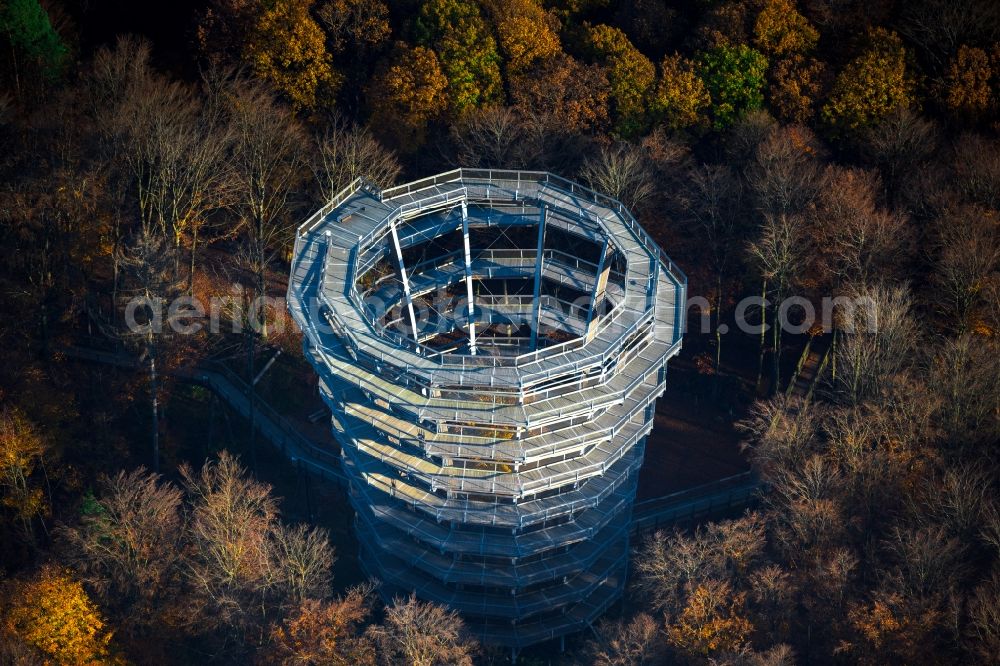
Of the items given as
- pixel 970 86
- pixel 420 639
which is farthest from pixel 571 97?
pixel 420 639

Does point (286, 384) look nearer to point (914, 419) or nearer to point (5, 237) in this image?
point (5, 237)

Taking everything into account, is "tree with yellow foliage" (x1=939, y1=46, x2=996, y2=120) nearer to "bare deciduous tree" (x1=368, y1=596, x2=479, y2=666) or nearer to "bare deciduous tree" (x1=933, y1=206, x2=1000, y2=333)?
"bare deciduous tree" (x1=933, y1=206, x2=1000, y2=333)

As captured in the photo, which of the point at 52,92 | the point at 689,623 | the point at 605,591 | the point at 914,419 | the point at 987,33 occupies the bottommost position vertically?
the point at 605,591

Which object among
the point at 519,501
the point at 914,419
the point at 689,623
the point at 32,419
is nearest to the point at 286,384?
the point at 32,419

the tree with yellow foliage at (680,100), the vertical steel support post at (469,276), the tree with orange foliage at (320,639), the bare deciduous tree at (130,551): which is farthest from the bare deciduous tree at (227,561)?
the tree with yellow foliage at (680,100)

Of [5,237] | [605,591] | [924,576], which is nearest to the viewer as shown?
[924,576]

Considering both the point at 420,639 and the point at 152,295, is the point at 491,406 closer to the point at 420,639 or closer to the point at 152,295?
the point at 420,639
